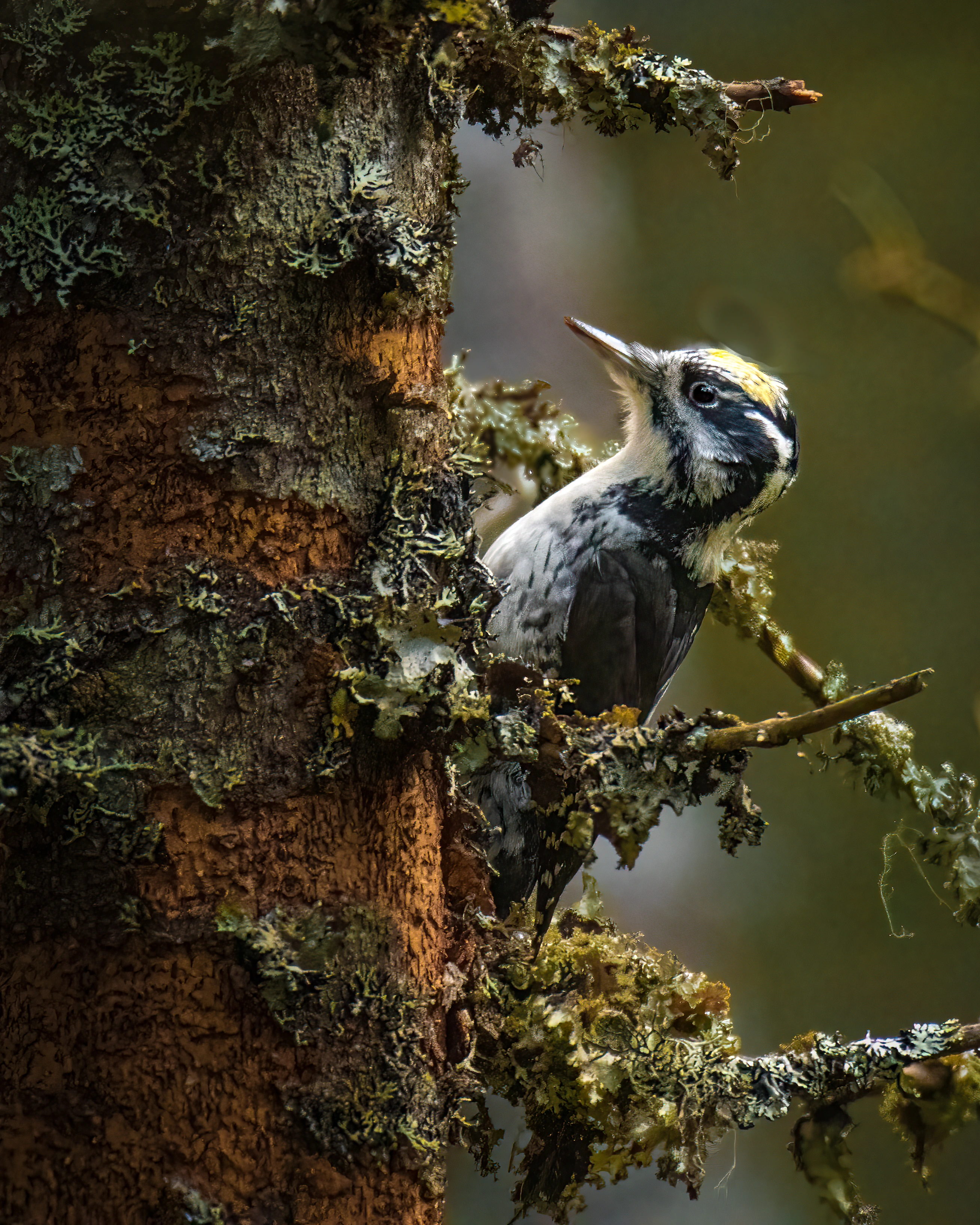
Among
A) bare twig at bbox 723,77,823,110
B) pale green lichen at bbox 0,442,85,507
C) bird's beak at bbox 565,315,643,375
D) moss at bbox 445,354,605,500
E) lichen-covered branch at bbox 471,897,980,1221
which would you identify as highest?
bird's beak at bbox 565,315,643,375

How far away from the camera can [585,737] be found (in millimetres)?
842

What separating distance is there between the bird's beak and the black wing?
0.31m

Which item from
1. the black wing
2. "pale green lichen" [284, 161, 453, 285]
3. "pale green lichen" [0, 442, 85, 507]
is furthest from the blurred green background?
"pale green lichen" [0, 442, 85, 507]

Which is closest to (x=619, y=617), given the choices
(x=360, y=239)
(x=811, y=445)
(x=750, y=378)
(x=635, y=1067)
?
(x=750, y=378)

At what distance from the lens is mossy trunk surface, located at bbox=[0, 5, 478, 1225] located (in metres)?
0.68

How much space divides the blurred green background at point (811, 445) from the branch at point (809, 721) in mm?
1505

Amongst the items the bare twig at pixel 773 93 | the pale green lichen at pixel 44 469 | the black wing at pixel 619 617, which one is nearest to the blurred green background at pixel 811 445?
the black wing at pixel 619 617

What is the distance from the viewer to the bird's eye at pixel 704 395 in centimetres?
152

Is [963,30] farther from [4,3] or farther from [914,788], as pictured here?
[4,3]

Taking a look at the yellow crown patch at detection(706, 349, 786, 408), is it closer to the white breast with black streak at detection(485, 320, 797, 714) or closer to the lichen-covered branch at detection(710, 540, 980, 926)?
the white breast with black streak at detection(485, 320, 797, 714)

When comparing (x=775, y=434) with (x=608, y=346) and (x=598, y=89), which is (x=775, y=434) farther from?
(x=598, y=89)

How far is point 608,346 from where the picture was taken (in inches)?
60.2

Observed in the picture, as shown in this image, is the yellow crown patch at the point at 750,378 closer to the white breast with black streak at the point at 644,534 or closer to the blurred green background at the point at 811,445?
the white breast with black streak at the point at 644,534

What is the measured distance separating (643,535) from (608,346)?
1.01ft
